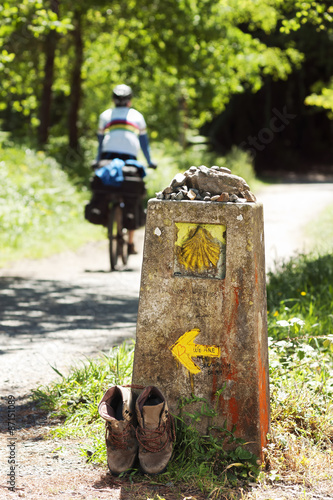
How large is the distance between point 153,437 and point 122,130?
6448 mm

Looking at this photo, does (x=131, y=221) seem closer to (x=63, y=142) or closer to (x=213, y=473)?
(x=213, y=473)

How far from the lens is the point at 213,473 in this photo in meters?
3.11

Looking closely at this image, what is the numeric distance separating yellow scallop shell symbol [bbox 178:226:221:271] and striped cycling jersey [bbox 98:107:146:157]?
598 cm

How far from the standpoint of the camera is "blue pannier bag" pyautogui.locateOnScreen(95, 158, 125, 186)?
8.99 m

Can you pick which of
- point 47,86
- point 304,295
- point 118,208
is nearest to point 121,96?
point 118,208

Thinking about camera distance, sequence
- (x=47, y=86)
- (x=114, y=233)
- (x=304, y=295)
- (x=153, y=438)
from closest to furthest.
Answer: (x=153, y=438)
(x=304, y=295)
(x=114, y=233)
(x=47, y=86)

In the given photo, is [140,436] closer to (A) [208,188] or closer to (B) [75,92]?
(A) [208,188]

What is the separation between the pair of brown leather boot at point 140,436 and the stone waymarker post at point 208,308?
21 centimetres

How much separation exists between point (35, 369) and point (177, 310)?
1813 millimetres

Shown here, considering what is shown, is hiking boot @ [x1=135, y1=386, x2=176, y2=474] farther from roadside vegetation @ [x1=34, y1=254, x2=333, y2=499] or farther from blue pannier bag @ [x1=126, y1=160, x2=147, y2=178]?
blue pannier bag @ [x1=126, y1=160, x2=147, y2=178]

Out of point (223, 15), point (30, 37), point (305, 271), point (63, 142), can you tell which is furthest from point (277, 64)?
point (305, 271)

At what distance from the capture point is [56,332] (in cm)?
576

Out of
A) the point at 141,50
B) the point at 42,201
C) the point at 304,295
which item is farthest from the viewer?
the point at 141,50

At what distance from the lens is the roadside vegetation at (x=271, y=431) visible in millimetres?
3135
